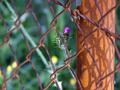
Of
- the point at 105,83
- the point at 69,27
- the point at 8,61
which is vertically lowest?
the point at 8,61

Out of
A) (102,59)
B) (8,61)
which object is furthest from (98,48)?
(8,61)

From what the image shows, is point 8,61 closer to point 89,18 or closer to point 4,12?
point 4,12

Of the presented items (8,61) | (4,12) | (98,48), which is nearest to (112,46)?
A: (98,48)

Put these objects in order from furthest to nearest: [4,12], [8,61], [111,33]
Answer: [8,61] < [4,12] < [111,33]

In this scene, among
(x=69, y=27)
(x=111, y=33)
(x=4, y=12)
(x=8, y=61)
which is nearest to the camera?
(x=111, y=33)

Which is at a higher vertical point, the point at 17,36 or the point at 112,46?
the point at 112,46

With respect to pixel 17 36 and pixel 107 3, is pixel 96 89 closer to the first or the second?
pixel 107 3

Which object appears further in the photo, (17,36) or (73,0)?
(17,36)
